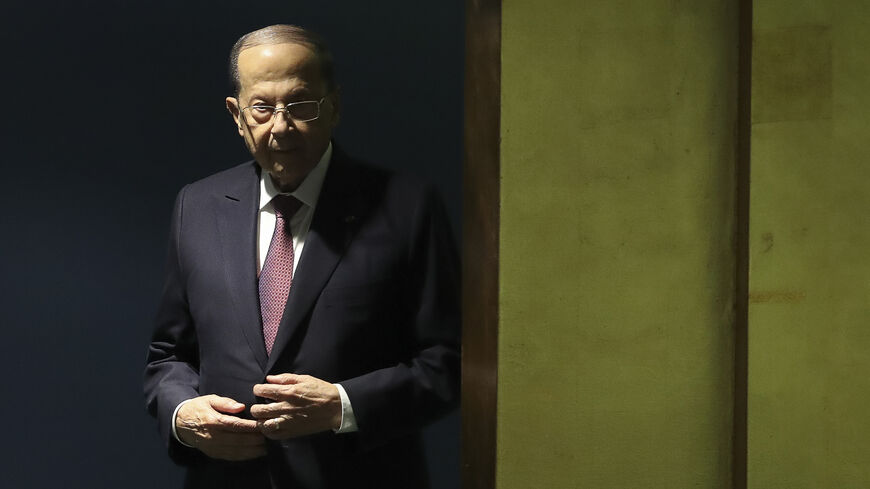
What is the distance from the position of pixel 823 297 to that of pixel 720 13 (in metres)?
0.35

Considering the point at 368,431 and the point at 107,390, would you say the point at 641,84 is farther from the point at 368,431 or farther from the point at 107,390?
the point at 107,390

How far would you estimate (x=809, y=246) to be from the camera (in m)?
1.16

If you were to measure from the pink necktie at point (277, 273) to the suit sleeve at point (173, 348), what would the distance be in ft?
0.54

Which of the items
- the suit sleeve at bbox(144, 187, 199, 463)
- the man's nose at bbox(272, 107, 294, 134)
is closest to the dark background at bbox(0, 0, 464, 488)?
the suit sleeve at bbox(144, 187, 199, 463)

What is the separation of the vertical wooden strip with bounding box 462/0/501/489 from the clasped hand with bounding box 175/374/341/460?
28 centimetres

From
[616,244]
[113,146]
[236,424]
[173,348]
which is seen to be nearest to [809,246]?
[616,244]

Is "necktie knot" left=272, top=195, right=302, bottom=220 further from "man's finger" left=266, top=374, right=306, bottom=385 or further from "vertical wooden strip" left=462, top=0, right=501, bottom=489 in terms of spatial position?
"vertical wooden strip" left=462, top=0, right=501, bottom=489

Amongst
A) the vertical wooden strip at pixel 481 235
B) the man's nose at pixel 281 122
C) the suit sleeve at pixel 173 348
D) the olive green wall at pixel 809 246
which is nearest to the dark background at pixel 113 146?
the suit sleeve at pixel 173 348

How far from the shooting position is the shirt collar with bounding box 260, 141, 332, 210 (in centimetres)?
150

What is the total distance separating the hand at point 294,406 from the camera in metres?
1.36

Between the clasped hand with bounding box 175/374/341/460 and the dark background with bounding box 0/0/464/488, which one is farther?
the dark background with bounding box 0/0/464/488

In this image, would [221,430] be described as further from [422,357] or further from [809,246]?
[809,246]

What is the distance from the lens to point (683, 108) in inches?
46.2

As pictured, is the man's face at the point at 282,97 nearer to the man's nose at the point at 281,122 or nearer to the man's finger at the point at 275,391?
the man's nose at the point at 281,122
